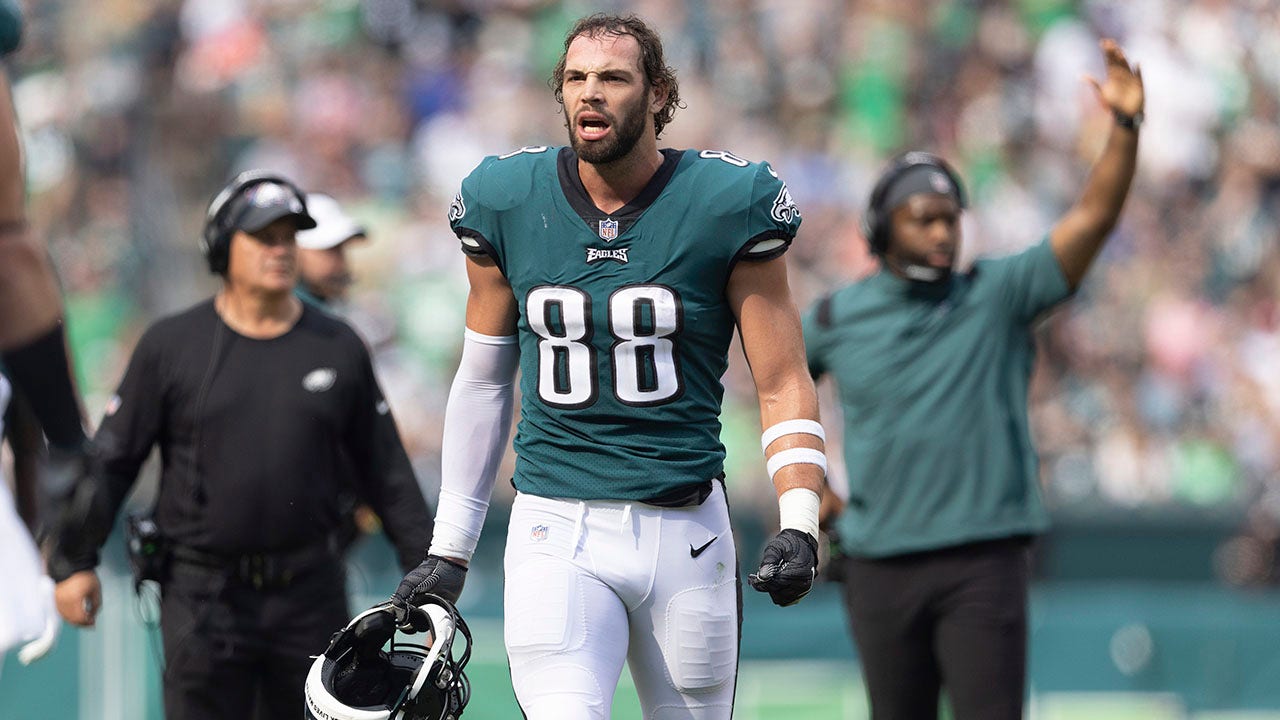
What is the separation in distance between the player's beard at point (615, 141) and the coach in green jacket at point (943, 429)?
2190 mm

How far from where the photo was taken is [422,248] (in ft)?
44.4

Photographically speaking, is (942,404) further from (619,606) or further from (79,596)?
(79,596)

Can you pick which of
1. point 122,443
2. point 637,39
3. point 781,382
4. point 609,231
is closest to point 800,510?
point 781,382

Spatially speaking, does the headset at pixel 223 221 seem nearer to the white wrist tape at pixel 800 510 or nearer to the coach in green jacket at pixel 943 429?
the coach in green jacket at pixel 943 429

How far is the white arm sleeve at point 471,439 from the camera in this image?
4984 millimetres

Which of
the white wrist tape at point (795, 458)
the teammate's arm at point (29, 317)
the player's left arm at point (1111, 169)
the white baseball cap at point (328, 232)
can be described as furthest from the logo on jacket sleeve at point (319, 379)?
the teammate's arm at point (29, 317)

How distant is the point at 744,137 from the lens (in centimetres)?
1436

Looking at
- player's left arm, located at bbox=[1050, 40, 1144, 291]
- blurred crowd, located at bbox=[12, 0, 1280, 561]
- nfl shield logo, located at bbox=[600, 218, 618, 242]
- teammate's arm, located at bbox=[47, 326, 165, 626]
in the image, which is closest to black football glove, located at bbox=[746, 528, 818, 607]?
nfl shield logo, located at bbox=[600, 218, 618, 242]

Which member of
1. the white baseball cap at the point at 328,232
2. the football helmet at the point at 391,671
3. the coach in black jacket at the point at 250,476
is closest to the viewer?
the football helmet at the point at 391,671

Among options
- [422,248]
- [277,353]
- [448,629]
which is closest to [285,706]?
[277,353]

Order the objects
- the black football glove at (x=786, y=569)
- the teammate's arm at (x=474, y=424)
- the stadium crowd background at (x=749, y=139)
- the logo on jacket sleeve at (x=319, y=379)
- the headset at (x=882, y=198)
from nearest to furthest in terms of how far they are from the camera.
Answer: the black football glove at (x=786, y=569) → the teammate's arm at (x=474, y=424) → the logo on jacket sleeve at (x=319, y=379) → the headset at (x=882, y=198) → the stadium crowd background at (x=749, y=139)

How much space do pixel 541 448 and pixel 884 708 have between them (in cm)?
228

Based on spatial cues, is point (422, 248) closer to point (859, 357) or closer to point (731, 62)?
point (731, 62)

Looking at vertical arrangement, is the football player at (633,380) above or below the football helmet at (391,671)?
above
